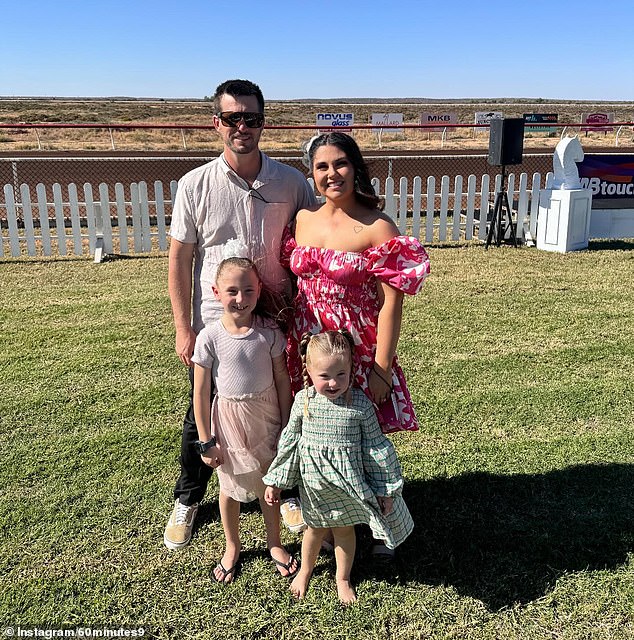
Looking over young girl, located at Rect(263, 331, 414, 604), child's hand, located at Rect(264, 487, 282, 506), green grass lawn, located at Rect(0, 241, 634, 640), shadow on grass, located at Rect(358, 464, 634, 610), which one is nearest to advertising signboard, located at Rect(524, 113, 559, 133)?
green grass lawn, located at Rect(0, 241, 634, 640)

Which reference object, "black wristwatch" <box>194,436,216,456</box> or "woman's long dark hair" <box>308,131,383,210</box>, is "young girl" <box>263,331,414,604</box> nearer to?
"black wristwatch" <box>194,436,216,456</box>

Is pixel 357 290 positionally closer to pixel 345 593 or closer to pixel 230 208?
pixel 230 208

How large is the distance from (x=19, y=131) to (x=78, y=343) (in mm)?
31909

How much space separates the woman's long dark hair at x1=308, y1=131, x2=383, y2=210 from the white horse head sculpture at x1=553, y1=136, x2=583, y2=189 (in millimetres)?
7152

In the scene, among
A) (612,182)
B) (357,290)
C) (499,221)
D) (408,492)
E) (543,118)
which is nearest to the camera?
(357,290)

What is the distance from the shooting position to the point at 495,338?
537cm

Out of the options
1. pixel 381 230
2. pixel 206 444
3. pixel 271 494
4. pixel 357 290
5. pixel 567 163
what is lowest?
pixel 271 494

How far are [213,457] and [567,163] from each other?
25.3 ft

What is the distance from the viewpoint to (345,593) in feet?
8.30

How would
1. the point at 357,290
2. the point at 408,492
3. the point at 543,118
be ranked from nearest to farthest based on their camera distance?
the point at 357,290 → the point at 408,492 → the point at 543,118

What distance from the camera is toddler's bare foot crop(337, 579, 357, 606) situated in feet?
8.25

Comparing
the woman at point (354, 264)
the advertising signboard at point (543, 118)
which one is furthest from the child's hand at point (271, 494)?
the advertising signboard at point (543, 118)

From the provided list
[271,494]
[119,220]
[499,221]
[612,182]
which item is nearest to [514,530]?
[271,494]

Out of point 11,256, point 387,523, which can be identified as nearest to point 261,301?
point 387,523
